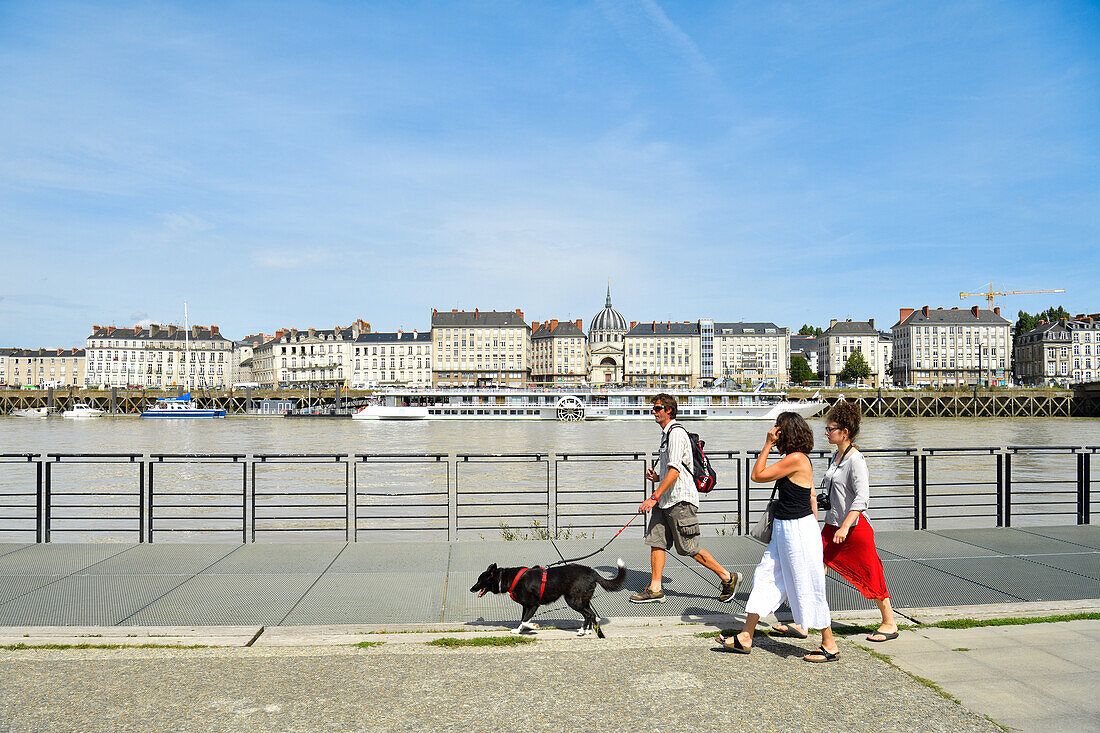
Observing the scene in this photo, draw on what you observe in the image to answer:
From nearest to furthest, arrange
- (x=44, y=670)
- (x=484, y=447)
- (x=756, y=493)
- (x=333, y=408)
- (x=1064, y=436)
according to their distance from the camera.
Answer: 1. (x=44, y=670)
2. (x=756, y=493)
3. (x=484, y=447)
4. (x=1064, y=436)
5. (x=333, y=408)

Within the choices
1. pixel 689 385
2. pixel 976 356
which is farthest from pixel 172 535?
pixel 976 356

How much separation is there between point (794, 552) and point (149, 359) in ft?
533

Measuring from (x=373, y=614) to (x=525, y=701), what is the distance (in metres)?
1.92

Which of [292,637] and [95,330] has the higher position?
[95,330]

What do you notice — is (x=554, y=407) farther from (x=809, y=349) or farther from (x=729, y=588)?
(x=809, y=349)

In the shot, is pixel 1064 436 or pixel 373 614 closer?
pixel 373 614

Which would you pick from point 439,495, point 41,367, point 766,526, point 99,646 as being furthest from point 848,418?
point 41,367

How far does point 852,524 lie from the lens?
203 inches

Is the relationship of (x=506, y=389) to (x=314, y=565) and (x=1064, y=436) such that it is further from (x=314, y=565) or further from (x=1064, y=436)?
(x=314, y=565)

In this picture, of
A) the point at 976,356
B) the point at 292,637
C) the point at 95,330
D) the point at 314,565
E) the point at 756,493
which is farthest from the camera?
the point at 95,330

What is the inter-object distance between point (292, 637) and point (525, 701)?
1842 mm

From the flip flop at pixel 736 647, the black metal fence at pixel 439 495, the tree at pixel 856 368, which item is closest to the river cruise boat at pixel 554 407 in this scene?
the tree at pixel 856 368

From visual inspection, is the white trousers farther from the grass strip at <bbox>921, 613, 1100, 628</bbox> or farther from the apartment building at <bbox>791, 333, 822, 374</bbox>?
the apartment building at <bbox>791, 333, 822, 374</bbox>

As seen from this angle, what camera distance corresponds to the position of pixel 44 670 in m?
4.45
